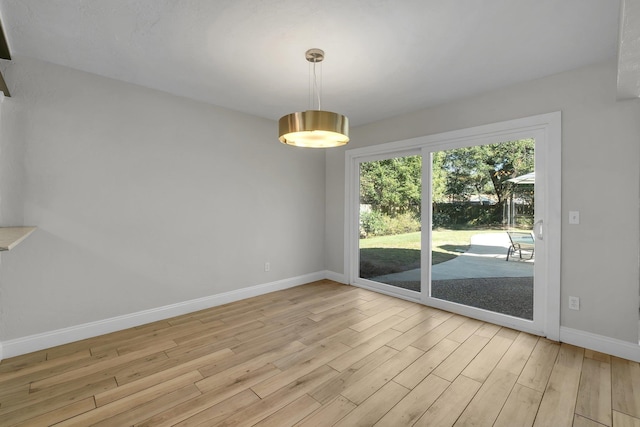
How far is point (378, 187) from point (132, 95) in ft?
10.8

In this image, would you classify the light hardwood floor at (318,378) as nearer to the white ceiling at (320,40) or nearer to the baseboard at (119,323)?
the baseboard at (119,323)

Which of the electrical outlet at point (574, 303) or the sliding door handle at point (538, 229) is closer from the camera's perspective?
the electrical outlet at point (574, 303)

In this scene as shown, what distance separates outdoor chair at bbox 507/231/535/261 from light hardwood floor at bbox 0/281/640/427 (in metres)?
0.84

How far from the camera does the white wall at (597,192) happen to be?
2340 millimetres

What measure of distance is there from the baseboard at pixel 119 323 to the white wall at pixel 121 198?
61 mm

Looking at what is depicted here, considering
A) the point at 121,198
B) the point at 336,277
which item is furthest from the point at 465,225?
the point at 121,198

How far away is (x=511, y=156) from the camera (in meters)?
3.01

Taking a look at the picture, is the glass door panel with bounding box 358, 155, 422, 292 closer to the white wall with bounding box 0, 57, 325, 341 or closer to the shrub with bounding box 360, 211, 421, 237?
the shrub with bounding box 360, 211, 421, 237

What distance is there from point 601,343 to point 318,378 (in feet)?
Result: 8.18

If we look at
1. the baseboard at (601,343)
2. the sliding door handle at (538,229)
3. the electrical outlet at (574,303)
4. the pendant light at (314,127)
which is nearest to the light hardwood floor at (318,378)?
the baseboard at (601,343)

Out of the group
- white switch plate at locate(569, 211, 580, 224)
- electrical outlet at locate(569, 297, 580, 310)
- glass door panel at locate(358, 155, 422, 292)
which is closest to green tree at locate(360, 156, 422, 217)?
glass door panel at locate(358, 155, 422, 292)

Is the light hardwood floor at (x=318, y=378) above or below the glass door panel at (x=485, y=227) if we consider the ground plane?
below

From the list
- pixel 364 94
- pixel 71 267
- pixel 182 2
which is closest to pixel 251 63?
pixel 182 2

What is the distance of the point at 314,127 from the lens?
6.03 ft
